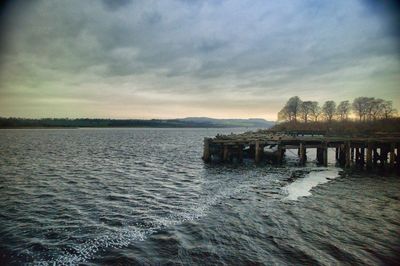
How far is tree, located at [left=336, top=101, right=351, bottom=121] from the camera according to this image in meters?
88.0

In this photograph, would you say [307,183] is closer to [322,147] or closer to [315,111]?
[322,147]

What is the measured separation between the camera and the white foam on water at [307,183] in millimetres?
15992

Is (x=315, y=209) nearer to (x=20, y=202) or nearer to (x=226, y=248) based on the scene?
(x=226, y=248)

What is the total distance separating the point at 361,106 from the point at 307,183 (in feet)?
257

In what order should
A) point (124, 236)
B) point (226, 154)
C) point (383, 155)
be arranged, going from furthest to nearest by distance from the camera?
point (226, 154) → point (383, 155) → point (124, 236)

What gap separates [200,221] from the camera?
11.5 m

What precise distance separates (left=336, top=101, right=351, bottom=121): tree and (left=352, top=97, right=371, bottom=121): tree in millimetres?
3208

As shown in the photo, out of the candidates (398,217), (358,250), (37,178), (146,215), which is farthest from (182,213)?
(37,178)

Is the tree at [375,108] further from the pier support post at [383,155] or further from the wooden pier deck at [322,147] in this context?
the pier support post at [383,155]

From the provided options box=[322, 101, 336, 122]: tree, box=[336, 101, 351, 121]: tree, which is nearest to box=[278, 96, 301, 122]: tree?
box=[322, 101, 336, 122]: tree

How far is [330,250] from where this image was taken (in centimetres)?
880

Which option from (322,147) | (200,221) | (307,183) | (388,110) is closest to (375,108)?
(388,110)

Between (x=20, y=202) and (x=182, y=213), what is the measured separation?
922cm

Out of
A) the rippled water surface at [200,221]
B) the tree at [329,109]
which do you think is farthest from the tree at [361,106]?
the rippled water surface at [200,221]
